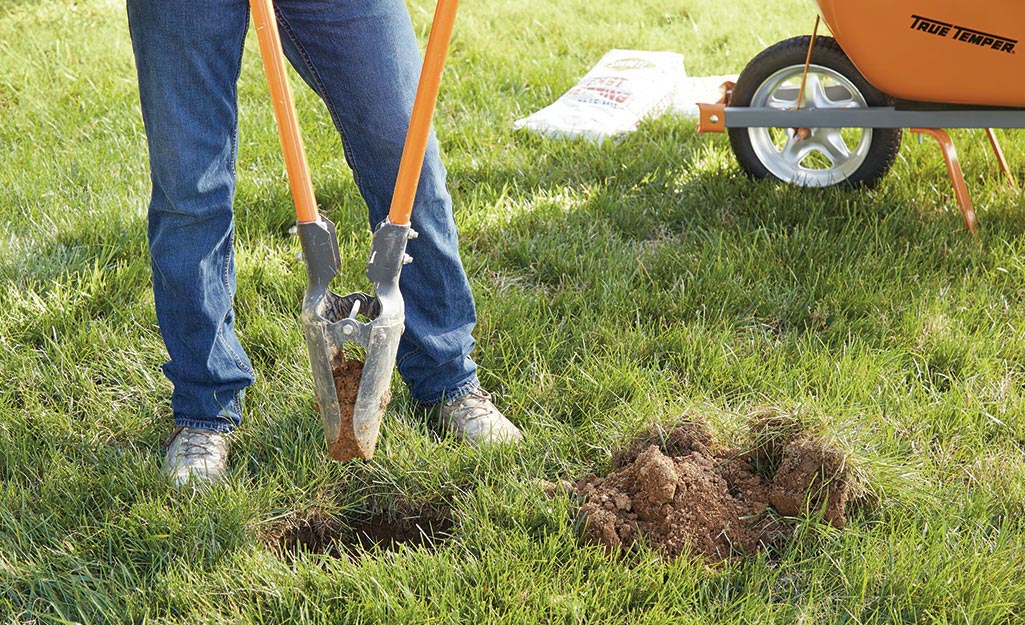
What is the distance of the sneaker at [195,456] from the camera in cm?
188

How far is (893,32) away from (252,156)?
205 cm

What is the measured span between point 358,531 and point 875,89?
80.7 inches

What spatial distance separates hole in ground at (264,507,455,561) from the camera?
1.84m

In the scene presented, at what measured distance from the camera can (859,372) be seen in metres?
2.17

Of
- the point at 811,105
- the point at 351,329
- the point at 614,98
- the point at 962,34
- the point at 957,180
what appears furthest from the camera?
the point at 614,98

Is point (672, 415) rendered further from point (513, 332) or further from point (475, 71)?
point (475, 71)

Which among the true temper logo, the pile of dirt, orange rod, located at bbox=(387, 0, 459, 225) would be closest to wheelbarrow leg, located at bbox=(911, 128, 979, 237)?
the true temper logo

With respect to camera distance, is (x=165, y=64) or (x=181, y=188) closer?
(x=165, y=64)

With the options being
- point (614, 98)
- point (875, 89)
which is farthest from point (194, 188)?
point (614, 98)

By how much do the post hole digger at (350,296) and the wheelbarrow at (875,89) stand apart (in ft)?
5.58

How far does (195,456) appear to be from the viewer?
6.34 feet

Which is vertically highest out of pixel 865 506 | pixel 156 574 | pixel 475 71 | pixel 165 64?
pixel 165 64

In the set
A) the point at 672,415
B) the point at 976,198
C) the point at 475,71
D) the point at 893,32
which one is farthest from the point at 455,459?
the point at 475,71

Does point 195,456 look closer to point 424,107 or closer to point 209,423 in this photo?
point 209,423
